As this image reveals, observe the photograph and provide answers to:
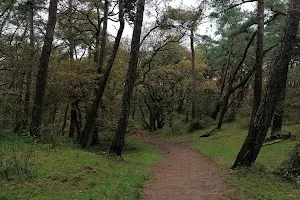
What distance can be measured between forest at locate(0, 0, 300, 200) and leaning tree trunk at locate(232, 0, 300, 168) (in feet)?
0.10

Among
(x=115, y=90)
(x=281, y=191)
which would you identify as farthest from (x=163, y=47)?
(x=281, y=191)

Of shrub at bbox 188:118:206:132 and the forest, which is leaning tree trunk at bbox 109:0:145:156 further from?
shrub at bbox 188:118:206:132

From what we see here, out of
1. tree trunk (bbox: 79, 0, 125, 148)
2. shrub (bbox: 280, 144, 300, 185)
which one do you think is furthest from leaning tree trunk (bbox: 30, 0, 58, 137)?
shrub (bbox: 280, 144, 300, 185)

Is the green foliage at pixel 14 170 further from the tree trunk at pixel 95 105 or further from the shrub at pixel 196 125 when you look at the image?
the shrub at pixel 196 125

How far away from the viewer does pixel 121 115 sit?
1379cm

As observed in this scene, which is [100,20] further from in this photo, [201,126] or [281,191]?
[281,191]

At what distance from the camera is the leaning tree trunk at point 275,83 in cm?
1016

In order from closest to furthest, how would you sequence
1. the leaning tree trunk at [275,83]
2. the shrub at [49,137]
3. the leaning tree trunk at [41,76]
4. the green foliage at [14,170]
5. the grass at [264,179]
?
the green foliage at [14,170]
the grass at [264,179]
the leaning tree trunk at [275,83]
the shrub at [49,137]
the leaning tree trunk at [41,76]

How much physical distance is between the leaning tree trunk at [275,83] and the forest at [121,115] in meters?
0.03

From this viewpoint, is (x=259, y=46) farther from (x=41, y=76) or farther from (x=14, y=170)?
(x=14, y=170)

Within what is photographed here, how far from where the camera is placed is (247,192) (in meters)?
7.98

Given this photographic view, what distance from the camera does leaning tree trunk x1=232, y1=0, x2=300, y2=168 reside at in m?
10.2

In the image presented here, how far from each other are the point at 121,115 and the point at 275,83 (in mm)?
6245

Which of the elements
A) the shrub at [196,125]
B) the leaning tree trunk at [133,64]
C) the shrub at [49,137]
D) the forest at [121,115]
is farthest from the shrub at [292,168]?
the shrub at [196,125]
